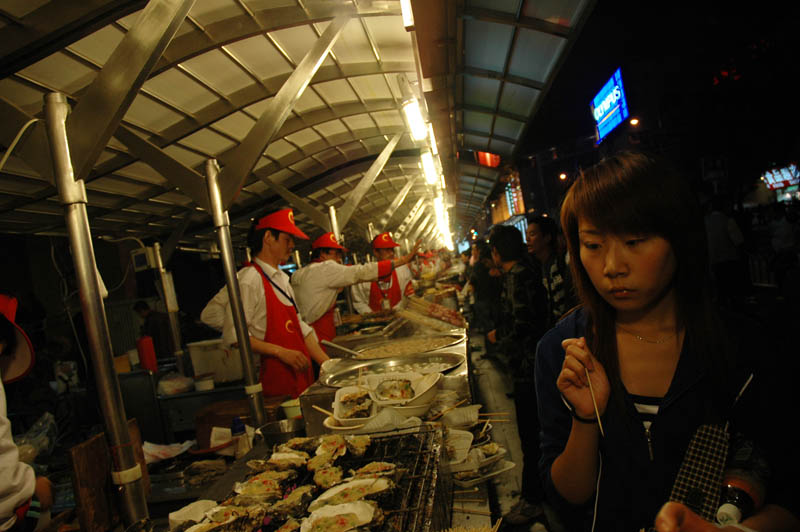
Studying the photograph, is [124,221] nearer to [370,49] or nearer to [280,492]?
[370,49]

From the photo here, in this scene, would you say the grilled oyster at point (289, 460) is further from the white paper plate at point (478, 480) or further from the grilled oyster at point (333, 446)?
the white paper plate at point (478, 480)

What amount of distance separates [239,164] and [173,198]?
36.3 ft

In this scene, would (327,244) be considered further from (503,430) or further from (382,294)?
(503,430)

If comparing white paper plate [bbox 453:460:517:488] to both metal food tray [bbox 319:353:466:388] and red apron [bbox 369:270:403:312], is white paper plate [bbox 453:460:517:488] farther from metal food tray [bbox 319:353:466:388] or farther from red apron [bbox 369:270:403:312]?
red apron [bbox 369:270:403:312]

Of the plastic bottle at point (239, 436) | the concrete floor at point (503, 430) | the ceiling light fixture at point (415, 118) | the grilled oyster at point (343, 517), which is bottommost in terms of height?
the concrete floor at point (503, 430)

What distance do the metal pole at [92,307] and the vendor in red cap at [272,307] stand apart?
1.74m

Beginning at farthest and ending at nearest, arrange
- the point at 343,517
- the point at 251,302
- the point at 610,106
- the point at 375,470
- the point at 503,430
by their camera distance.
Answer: the point at 610,106 < the point at 503,430 < the point at 251,302 < the point at 375,470 < the point at 343,517

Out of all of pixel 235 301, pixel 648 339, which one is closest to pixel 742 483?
pixel 648 339

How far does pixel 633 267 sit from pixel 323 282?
172 inches

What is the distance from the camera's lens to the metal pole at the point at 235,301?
10.6 ft

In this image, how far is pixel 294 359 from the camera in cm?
378

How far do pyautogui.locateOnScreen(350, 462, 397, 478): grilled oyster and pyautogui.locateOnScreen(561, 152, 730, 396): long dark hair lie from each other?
0.87m

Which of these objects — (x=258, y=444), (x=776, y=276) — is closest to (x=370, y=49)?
(x=258, y=444)

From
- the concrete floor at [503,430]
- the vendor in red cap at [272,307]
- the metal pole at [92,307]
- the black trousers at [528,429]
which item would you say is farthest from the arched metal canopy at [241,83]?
the black trousers at [528,429]
